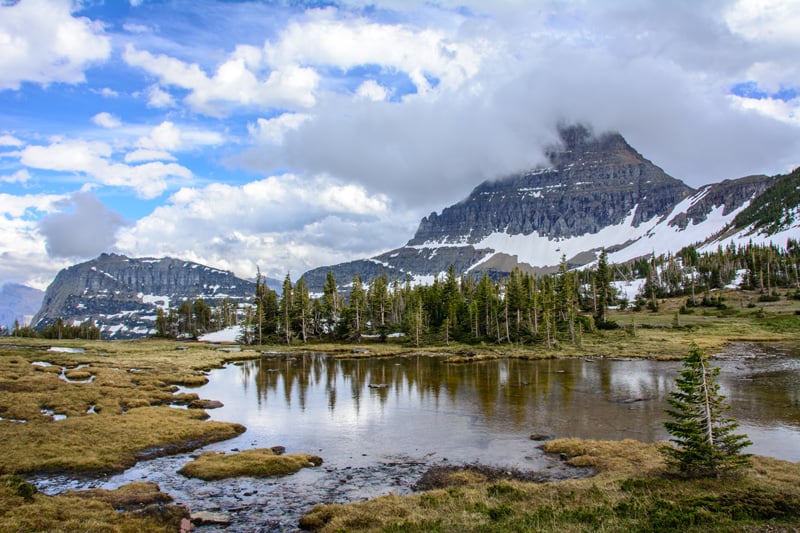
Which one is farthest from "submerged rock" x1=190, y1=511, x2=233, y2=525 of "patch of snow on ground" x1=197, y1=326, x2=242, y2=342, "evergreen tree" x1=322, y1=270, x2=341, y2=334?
"patch of snow on ground" x1=197, y1=326, x2=242, y2=342

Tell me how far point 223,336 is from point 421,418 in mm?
Result: 134461

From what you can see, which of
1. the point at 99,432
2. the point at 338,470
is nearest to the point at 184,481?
the point at 338,470

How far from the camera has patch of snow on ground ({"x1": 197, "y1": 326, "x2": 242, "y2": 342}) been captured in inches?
6166

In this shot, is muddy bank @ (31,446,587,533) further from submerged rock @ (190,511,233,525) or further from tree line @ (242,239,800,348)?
tree line @ (242,239,800,348)

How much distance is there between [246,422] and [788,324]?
426ft

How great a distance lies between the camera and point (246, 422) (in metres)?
44.8

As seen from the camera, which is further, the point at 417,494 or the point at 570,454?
the point at 570,454

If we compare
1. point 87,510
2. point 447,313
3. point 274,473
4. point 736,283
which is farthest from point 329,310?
point 736,283

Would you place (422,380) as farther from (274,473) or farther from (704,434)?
(704,434)

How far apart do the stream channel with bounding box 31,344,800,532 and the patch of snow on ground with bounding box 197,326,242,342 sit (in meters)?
80.7

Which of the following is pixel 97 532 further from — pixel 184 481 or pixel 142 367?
pixel 142 367

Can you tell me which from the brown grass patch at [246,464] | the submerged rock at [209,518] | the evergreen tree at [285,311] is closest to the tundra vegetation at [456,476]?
the brown grass patch at [246,464]

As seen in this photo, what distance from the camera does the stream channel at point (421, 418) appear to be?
27578mm

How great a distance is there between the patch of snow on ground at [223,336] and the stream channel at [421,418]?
3179 inches
